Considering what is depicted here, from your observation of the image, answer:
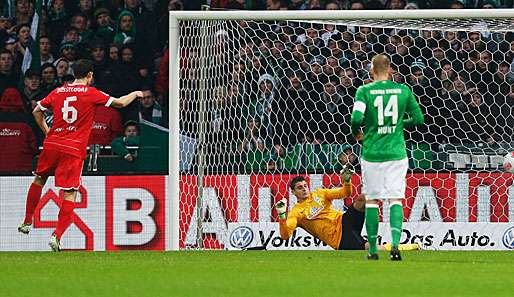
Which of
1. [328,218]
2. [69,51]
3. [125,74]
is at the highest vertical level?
[69,51]

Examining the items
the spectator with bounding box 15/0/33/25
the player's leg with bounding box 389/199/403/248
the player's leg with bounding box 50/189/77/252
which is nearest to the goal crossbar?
the player's leg with bounding box 50/189/77/252

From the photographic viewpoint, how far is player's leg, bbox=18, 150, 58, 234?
40.8 ft

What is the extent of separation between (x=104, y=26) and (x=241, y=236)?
232 inches

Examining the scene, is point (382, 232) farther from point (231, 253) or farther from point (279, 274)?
point (279, 274)

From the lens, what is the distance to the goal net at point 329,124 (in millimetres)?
13766

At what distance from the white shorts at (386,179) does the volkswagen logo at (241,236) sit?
3.87 m

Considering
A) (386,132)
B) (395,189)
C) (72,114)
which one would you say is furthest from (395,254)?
(72,114)

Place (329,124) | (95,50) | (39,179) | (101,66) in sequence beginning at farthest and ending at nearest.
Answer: (95,50) < (101,66) < (329,124) < (39,179)

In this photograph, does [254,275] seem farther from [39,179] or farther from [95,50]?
[95,50]

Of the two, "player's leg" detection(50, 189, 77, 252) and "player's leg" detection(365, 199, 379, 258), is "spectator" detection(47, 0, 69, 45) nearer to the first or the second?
"player's leg" detection(50, 189, 77, 252)

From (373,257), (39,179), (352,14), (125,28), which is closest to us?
(373,257)

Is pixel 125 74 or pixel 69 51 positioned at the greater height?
pixel 69 51

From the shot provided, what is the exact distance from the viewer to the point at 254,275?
8422 millimetres

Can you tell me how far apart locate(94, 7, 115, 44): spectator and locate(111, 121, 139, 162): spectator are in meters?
2.53
